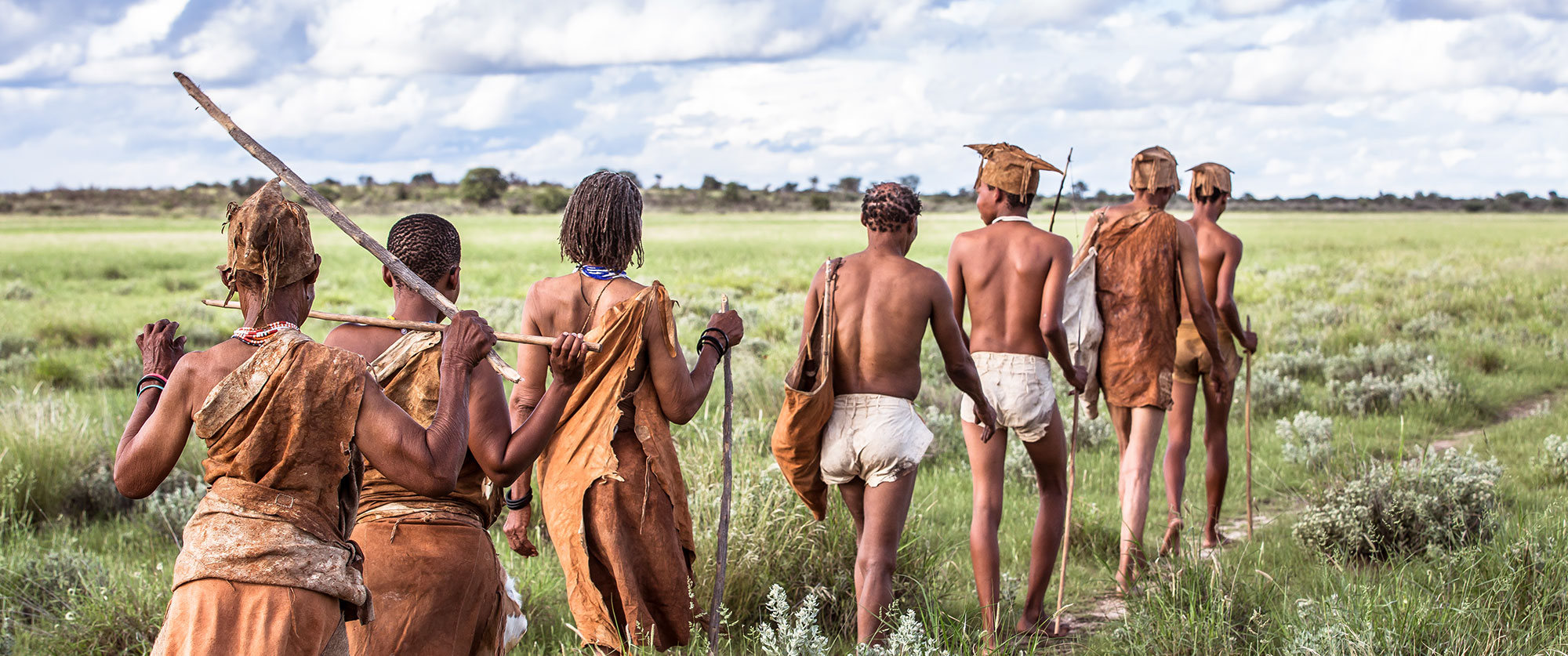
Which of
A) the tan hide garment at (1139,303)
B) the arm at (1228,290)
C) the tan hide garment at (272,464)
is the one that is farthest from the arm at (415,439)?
the arm at (1228,290)

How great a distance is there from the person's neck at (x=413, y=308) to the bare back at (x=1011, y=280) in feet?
8.69

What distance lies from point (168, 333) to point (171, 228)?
61.5 metres

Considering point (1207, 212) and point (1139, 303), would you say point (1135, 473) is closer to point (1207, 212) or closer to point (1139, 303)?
point (1139, 303)

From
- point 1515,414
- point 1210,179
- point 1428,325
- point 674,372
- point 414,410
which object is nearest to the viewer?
point 414,410

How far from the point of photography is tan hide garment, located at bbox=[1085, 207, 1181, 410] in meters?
6.06

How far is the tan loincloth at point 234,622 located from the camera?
262 centimetres

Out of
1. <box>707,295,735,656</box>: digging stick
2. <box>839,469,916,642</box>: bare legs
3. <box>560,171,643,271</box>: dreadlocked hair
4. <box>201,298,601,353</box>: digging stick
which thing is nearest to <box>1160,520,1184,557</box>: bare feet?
<box>839,469,916,642</box>: bare legs

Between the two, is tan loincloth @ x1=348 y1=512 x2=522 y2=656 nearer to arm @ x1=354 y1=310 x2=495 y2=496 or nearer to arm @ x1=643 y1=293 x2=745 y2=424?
arm @ x1=354 y1=310 x2=495 y2=496

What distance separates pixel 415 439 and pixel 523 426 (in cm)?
61

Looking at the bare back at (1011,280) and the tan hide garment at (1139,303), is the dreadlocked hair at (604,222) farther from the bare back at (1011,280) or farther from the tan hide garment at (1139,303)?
the tan hide garment at (1139,303)

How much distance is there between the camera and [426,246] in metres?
3.45

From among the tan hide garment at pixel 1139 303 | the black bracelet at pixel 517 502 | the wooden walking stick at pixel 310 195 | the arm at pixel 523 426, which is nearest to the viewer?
the wooden walking stick at pixel 310 195

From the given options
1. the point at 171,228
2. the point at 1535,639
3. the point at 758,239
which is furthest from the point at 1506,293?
the point at 171,228

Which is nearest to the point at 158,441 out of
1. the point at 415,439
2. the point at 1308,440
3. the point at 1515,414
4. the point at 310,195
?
the point at 415,439
